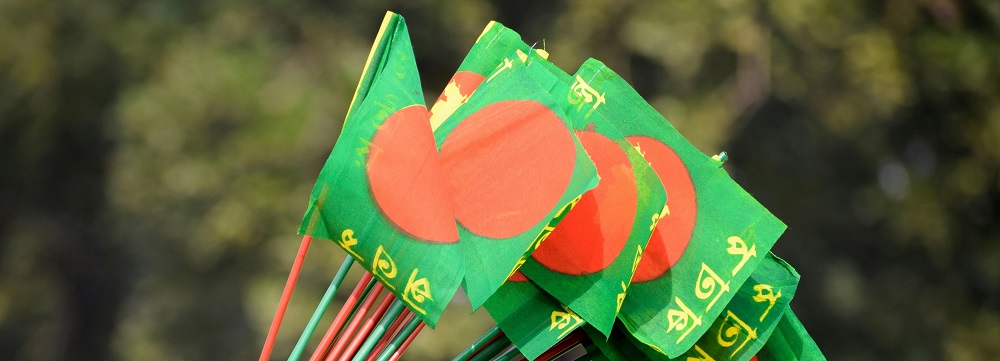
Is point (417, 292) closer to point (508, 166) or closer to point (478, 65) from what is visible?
point (508, 166)

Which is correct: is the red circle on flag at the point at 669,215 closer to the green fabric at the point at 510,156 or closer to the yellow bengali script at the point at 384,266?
the green fabric at the point at 510,156

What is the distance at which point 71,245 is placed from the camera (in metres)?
2.95

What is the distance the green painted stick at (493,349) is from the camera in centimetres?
110

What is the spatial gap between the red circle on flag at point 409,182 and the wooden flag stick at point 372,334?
0.14m

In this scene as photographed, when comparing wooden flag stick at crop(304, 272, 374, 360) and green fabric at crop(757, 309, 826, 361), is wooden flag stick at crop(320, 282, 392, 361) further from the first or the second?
green fabric at crop(757, 309, 826, 361)

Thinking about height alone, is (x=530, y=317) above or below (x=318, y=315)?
above

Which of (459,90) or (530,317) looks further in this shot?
(459,90)

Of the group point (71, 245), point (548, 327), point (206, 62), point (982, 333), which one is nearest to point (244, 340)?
point (71, 245)

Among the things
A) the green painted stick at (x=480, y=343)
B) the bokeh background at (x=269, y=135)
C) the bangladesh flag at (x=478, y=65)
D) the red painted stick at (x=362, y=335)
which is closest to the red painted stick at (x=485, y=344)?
the green painted stick at (x=480, y=343)

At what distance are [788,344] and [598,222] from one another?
29 cm

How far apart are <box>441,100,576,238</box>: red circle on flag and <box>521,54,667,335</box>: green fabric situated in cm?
6

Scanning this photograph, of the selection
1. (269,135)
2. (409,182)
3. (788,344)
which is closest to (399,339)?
(409,182)

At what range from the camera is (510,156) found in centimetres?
100

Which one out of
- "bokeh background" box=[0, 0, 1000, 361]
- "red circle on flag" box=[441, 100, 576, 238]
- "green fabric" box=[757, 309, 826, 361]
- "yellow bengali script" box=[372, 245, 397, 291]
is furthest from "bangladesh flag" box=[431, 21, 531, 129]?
"bokeh background" box=[0, 0, 1000, 361]
